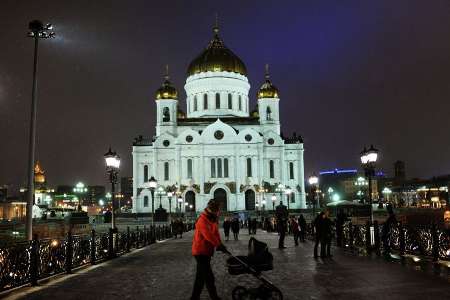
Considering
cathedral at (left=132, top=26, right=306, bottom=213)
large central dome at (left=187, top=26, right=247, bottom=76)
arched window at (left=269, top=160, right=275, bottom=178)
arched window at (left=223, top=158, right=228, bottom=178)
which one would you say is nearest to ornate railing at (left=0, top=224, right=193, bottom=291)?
cathedral at (left=132, top=26, right=306, bottom=213)

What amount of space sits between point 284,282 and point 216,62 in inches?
3060

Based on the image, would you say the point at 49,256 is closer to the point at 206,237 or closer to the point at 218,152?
the point at 206,237

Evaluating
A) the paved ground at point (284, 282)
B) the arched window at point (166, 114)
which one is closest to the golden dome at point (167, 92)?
the arched window at point (166, 114)

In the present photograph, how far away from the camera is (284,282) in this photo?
12359 mm

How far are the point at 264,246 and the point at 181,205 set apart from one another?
6897cm

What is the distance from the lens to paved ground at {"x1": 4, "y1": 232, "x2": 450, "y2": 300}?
35.2 ft

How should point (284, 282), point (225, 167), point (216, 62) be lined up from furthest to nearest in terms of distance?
point (216, 62), point (225, 167), point (284, 282)

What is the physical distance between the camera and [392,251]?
1961 centimetres

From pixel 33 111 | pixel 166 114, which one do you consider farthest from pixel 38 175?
pixel 33 111

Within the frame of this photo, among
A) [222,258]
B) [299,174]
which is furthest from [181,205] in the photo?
[222,258]

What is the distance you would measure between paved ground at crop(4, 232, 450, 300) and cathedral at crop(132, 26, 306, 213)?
60.2m

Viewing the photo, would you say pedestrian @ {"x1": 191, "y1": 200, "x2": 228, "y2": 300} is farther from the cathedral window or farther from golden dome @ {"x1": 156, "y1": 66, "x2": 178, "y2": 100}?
golden dome @ {"x1": 156, "y1": 66, "x2": 178, "y2": 100}

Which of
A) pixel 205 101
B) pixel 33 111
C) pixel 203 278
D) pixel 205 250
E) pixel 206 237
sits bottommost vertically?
pixel 203 278

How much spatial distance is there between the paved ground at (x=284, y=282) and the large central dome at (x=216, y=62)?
237 feet
